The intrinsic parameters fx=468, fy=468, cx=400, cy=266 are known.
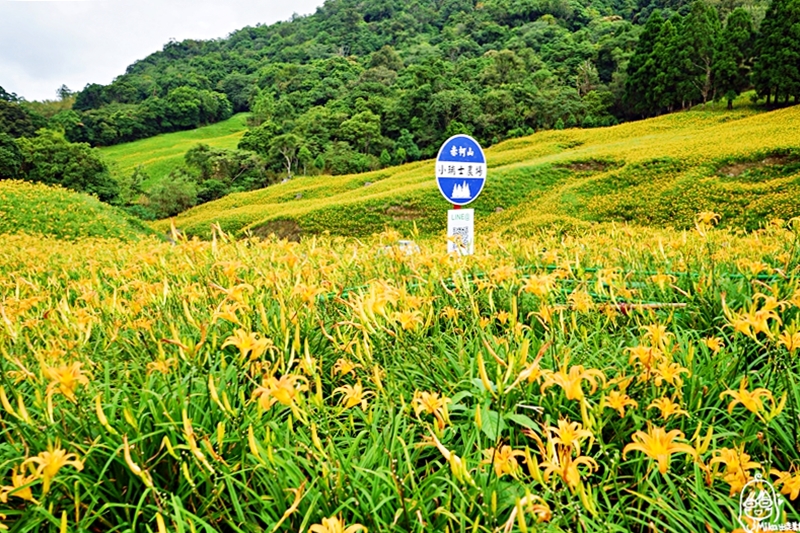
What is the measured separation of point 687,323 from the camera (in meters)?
1.66

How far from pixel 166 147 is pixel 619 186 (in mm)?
45220

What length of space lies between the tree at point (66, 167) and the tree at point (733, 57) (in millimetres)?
29352

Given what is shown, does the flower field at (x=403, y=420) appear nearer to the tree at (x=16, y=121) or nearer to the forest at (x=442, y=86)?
the forest at (x=442, y=86)

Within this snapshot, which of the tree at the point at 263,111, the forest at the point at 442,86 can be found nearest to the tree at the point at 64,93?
the forest at the point at 442,86

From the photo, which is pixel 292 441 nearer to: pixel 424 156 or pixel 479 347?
pixel 479 347

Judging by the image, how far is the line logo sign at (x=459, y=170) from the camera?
3986 mm

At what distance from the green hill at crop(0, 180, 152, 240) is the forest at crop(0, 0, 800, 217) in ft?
40.0

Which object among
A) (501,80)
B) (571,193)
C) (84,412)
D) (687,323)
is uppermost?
(501,80)

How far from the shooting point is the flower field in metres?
0.78

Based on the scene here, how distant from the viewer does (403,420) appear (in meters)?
1.08

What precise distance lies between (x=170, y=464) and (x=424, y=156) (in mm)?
31551

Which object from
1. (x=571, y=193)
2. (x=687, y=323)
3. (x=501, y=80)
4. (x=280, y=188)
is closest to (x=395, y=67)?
(x=501, y=80)

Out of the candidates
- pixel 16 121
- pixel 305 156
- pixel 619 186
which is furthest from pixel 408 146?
pixel 16 121

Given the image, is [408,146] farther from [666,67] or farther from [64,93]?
[64,93]
